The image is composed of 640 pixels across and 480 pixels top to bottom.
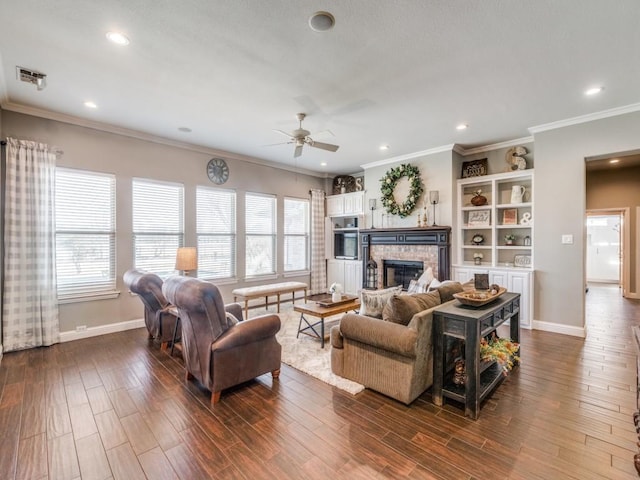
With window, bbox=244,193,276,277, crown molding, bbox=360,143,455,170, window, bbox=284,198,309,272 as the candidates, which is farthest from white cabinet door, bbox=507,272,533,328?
window, bbox=244,193,276,277

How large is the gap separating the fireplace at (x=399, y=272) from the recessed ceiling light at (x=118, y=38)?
5492 mm

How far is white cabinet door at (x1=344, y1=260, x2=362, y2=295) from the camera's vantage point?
287 inches

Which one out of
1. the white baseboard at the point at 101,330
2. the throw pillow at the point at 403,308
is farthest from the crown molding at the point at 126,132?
the throw pillow at the point at 403,308

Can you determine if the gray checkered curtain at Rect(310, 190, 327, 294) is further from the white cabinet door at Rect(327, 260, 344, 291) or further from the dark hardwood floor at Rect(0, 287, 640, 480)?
the dark hardwood floor at Rect(0, 287, 640, 480)

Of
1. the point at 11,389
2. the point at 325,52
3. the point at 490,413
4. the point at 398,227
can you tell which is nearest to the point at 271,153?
the point at 398,227

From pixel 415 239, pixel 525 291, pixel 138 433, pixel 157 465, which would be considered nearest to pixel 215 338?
pixel 138 433

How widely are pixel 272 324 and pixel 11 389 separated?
8.40ft

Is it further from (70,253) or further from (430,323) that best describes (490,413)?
(70,253)

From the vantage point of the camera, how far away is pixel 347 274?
7559 mm

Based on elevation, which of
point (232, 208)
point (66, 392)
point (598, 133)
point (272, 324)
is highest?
point (598, 133)

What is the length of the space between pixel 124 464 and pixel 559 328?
555cm

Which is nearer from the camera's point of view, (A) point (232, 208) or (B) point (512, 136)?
(B) point (512, 136)

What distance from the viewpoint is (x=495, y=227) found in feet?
17.8

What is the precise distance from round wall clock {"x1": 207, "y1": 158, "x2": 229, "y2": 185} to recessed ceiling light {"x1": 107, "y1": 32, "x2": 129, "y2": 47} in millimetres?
3226
